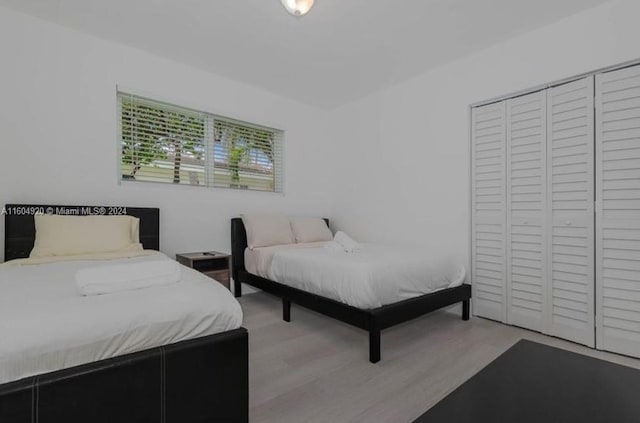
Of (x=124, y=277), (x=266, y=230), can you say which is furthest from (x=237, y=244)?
(x=124, y=277)

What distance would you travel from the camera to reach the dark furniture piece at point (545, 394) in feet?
3.11

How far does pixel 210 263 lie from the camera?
3172 mm

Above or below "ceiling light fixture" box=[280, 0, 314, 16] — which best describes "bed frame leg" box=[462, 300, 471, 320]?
below

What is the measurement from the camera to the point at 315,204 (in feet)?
15.0

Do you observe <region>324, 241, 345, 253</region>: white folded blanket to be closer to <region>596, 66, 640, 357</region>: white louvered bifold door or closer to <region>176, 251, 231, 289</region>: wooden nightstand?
<region>176, 251, 231, 289</region>: wooden nightstand

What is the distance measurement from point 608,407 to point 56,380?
177cm

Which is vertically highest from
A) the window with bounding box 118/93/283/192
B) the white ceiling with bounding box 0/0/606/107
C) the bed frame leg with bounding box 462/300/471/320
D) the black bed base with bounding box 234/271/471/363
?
the white ceiling with bounding box 0/0/606/107

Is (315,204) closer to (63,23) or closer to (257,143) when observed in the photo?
(257,143)

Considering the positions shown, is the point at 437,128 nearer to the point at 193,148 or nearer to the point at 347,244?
the point at 347,244

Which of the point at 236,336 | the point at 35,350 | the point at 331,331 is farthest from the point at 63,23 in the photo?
the point at 331,331

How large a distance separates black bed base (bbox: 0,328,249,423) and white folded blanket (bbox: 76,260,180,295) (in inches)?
13.5

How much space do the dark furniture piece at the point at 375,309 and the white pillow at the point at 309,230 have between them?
788 millimetres

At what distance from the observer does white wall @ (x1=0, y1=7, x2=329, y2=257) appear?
2486mm

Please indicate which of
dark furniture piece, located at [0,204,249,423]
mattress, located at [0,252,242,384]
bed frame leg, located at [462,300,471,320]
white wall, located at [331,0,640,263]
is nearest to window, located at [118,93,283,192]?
white wall, located at [331,0,640,263]
